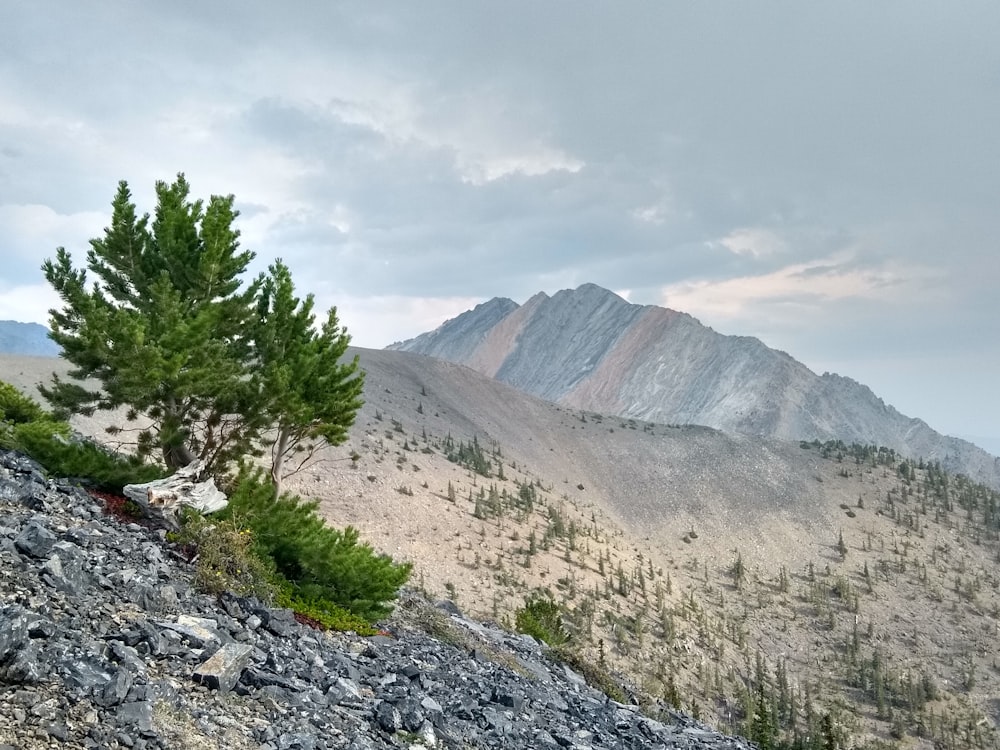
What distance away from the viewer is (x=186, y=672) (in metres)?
8.97

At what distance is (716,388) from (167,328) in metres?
155

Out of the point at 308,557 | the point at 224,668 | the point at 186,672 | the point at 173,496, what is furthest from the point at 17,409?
the point at 224,668

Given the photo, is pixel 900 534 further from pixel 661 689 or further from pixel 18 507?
pixel 18 507

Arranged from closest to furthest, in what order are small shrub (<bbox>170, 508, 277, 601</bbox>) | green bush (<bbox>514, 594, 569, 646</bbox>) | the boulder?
small shrub (<bbox>170, 508, 277, 601</bbox>), the boulder, green bush (<bbox>514, 594, 569, 646</bbox>)

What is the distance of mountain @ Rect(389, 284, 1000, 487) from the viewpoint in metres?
150

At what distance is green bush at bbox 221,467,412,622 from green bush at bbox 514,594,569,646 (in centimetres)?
1261

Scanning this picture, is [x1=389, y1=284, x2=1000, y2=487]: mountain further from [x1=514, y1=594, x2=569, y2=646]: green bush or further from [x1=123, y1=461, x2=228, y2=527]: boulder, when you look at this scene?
[x1=123, y1=461, x2=228, y2=527]: boulder

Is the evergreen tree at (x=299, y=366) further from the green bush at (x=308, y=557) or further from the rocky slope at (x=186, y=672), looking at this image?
the rocky slope at (x=186, y=672)

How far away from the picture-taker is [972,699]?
45.1 m

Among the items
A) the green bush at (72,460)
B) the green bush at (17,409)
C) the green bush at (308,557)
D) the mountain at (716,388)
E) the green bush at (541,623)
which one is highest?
the mountain at (716,388)

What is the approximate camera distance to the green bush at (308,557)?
53.3ft

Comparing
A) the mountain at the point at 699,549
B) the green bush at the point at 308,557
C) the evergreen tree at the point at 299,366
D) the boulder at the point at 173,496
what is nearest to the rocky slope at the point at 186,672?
the mountain at the point at 699,549

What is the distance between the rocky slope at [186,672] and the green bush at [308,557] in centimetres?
145

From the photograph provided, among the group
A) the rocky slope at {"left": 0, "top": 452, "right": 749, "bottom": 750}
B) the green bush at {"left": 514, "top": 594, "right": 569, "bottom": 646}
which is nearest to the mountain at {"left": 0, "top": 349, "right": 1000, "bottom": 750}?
the rocky slope at {"left": 0, "top": 452, "right": 749, "bottom": 750}
